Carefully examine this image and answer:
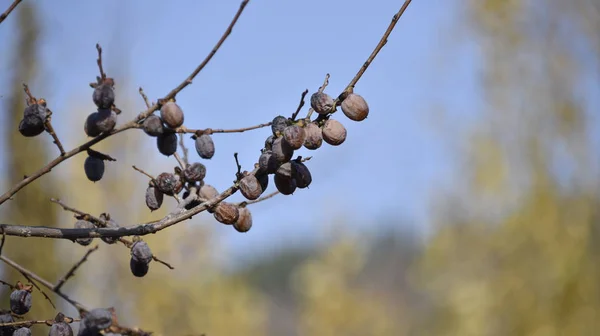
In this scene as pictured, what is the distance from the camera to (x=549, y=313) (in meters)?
5.75

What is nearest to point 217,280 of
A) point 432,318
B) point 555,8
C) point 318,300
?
point 318,300

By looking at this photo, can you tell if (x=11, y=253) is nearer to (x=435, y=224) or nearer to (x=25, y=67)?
(x=25, y=67)

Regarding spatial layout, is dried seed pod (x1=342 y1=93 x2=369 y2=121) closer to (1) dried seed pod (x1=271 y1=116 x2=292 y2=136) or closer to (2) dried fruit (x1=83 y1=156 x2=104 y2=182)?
(1) dried seed pod (x1=271 y1=116 x2=292 y2=136)

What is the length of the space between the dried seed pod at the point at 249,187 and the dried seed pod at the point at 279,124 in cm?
10

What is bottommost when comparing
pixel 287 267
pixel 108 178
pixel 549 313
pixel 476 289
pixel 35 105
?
pixel 35 105

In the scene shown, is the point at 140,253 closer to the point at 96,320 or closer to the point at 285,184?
the point at 96,320

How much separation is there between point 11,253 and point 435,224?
4829 mm

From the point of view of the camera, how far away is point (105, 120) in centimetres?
122

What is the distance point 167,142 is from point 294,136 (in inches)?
11.2

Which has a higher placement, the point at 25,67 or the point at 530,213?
the point at 25,67

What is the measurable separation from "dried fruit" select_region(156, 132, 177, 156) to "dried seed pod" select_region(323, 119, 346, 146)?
0.32 m

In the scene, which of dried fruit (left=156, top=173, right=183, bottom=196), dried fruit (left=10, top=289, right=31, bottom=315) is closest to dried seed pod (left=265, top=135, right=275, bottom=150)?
dried fruit (left=156, top=173, right=183, bottom=196)

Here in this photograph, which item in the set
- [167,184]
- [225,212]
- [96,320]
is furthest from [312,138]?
[96,320]

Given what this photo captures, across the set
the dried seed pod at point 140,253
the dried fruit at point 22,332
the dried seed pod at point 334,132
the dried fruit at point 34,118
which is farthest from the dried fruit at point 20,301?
the dried seed pod at point 334,132
